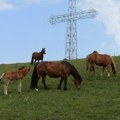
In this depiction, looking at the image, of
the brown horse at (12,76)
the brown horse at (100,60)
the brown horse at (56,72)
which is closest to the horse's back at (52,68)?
the brown horse at (56,72)

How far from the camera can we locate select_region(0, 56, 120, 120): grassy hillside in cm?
1745

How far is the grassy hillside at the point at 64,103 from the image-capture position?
57.3 ft

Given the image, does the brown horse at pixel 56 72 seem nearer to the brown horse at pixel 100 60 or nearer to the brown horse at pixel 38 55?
the brown horse at pixel 100 60

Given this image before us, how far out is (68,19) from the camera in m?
72.9

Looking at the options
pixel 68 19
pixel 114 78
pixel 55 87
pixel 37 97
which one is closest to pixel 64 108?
pixel 37 97

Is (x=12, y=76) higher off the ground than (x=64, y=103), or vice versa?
(x=12, y=76)

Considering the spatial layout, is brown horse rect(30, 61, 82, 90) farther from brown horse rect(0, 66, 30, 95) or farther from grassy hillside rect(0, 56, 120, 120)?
brown horse rect(0, 66, 30, 95)

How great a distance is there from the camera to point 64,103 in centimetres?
1981

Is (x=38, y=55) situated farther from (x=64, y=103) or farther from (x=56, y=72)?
(x=64, y=103)

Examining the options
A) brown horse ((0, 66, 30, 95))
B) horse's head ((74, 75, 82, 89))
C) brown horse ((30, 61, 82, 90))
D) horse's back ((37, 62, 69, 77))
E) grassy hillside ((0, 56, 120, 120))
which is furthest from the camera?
horse's back ((37, 62, 69, 77))

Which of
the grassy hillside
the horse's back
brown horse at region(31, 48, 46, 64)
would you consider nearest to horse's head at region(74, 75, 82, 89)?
the grassy hillside

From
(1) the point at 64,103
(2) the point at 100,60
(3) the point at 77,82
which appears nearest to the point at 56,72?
(3) the point at 77,82

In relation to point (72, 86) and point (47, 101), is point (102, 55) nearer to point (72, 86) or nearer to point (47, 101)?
point (72, 86)

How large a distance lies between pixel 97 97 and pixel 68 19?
171ft
